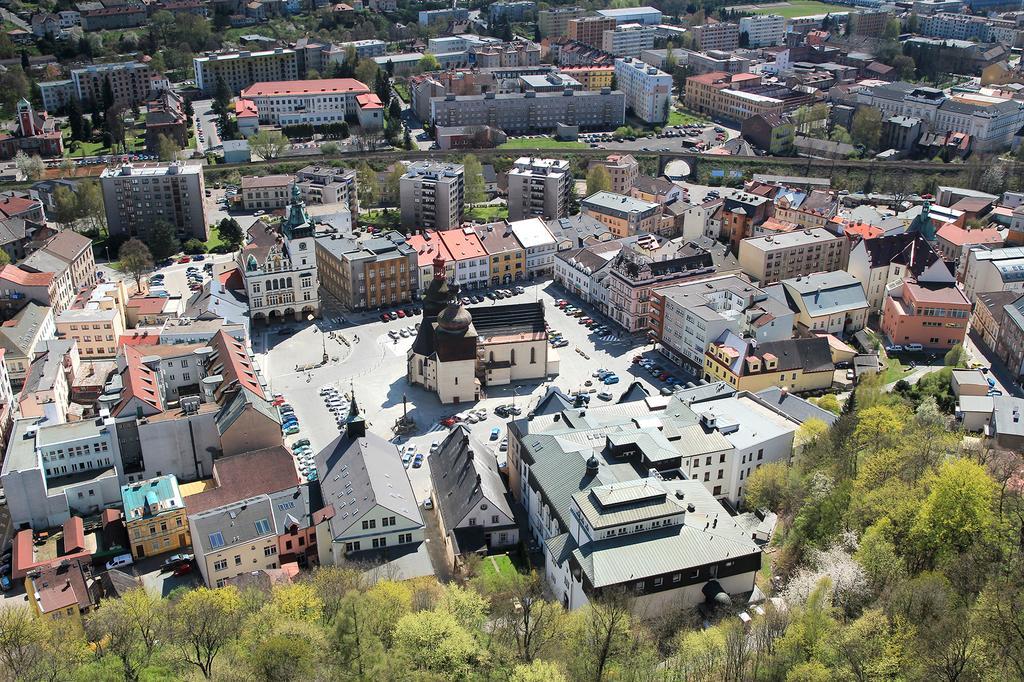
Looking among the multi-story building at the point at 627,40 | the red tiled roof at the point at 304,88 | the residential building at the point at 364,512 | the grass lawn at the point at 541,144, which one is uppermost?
the multi-story building at the point at 627,40

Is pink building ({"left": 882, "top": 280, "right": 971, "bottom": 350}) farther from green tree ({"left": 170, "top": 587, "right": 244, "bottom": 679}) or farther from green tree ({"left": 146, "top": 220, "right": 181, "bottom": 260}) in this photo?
green tree ({"left": 146, "top": 220, "right": 181, "bottom": 260})

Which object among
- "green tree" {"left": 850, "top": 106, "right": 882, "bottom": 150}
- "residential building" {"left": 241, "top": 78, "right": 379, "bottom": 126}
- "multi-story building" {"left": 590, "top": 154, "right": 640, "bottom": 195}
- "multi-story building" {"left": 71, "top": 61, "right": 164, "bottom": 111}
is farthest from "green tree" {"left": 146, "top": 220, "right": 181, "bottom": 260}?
"green tree" {"left": 850, "top": 106, "right": 882, "bottom": 150}

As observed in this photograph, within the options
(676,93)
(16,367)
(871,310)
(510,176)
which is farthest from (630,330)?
(676,93)

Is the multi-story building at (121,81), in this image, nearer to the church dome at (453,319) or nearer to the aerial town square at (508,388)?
the aerial town square at (508,388)

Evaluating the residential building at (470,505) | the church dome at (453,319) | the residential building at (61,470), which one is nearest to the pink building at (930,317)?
the church dome at (453,319)

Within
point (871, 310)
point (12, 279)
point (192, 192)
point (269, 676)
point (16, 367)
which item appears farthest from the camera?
point (192, 192)

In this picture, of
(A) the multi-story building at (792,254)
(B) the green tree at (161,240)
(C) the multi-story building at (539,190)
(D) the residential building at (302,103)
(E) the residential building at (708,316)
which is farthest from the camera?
(D) the residential building at (302,103)

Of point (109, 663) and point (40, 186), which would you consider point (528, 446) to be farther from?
point (40, 186)

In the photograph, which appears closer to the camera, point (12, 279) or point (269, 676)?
point (269, 676)
